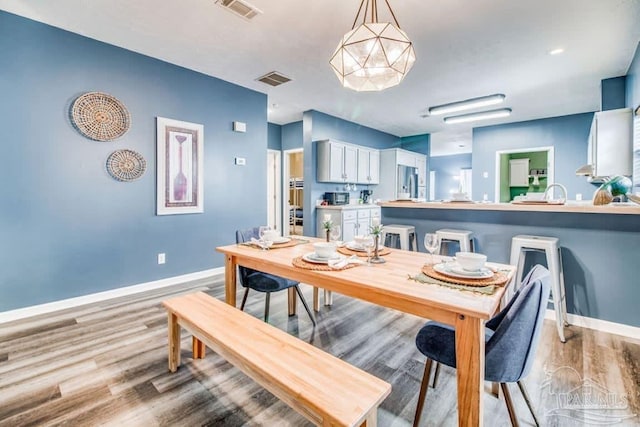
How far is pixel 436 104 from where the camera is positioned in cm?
497

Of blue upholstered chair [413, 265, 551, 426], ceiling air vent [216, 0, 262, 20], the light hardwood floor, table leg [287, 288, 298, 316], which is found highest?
ceiling air vent [216, 0, 262, 20]

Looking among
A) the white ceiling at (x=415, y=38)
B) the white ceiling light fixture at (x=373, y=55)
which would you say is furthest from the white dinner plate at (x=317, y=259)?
the white ceiling at (x=415, y=38)

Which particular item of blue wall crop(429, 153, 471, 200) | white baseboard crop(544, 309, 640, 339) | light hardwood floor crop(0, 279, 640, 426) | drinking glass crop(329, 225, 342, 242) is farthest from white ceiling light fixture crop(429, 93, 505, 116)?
blue wall crop(429, 153, 471, 200)

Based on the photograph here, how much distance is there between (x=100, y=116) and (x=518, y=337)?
3.91 meters

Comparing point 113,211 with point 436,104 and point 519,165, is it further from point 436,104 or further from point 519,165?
point 519,165

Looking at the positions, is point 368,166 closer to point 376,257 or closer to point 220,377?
point 376,257

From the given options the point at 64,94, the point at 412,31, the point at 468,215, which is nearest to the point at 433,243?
the point at 468,215

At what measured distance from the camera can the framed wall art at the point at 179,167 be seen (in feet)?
11.4

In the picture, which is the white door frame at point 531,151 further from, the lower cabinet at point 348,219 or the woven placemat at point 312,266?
the woven placemat at point 312,266

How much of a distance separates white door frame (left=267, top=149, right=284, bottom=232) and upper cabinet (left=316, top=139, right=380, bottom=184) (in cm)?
131

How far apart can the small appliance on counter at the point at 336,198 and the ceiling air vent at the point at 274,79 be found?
7.54 ft

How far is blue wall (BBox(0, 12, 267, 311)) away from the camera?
8.49 ft

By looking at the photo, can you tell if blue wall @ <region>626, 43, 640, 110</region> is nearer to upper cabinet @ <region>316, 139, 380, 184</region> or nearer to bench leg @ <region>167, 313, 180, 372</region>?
upper cabinet @ <region>316, 139, 380, 184</region>

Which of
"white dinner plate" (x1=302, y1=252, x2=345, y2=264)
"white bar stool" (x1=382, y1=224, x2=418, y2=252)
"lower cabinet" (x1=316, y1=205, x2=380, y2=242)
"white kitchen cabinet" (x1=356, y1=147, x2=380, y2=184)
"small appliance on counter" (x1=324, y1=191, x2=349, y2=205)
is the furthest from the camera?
"white kitchen cabinet" (x1=356, y1=147, x2=380, y2=184)
